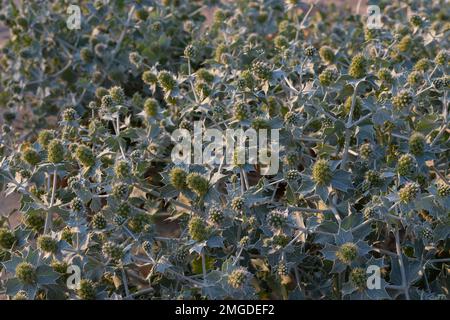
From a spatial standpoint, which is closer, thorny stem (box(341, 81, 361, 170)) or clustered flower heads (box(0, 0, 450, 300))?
clustered flower heads (box(0, 0, 450, 300))

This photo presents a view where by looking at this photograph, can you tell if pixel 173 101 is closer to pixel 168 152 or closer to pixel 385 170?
pixel 168 152

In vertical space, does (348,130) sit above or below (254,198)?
above

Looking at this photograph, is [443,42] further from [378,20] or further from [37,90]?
[37,90]

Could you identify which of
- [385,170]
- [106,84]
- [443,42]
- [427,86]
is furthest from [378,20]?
[106,84]

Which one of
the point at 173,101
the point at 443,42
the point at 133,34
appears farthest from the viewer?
the point at 133,34

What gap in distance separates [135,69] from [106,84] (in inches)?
12.4

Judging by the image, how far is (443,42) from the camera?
329 centimetres

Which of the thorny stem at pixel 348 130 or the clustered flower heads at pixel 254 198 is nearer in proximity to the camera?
the clustered flower heads at pixel 254 198

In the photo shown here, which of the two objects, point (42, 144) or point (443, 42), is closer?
point (42, 144)

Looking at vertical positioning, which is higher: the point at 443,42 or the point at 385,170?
the point at 443,42

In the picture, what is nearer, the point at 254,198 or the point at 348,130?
the point at 254,198

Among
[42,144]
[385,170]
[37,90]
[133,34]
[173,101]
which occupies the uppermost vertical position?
[133,34]
